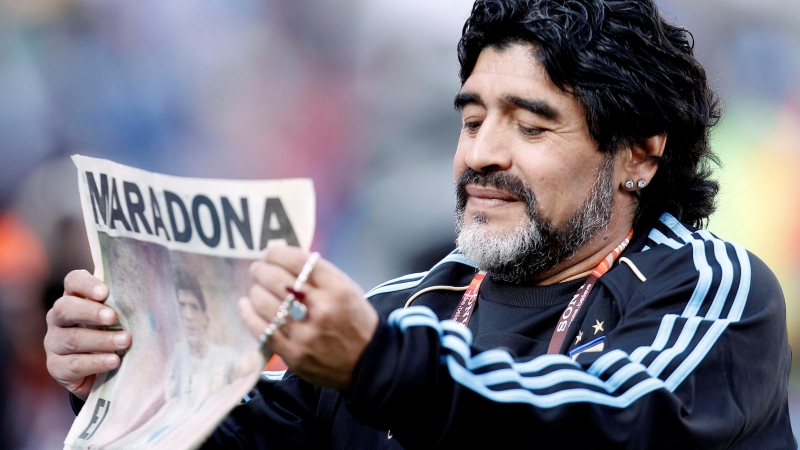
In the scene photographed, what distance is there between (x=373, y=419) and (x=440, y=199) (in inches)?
102

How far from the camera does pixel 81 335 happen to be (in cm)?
158

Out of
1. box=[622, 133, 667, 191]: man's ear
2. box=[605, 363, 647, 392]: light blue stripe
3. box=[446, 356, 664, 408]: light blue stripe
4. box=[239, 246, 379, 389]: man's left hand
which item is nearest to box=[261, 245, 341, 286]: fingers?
box=[239, 246, 379, 389]: man's left hand

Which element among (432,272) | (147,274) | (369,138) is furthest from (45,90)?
(147,274)

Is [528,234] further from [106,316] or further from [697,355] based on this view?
[106,316]

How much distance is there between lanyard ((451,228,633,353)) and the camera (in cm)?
169

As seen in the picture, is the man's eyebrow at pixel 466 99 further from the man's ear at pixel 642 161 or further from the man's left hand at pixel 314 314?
the man's left hand at pixel 314 314

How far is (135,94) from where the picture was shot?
367 cm

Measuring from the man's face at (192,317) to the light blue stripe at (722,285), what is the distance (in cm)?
85

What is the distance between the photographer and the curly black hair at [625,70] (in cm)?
185

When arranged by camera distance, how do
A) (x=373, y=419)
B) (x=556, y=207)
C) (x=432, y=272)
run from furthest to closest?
(x=432, y=272) < (x=556, y=207) < (x=373, y=419)

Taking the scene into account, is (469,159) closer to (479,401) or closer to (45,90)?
(479,401)

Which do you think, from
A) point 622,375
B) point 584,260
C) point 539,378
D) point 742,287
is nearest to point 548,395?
point 539,378

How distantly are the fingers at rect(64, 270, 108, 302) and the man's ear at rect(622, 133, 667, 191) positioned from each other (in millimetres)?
1160

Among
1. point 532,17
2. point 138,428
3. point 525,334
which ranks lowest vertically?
point 138,428
